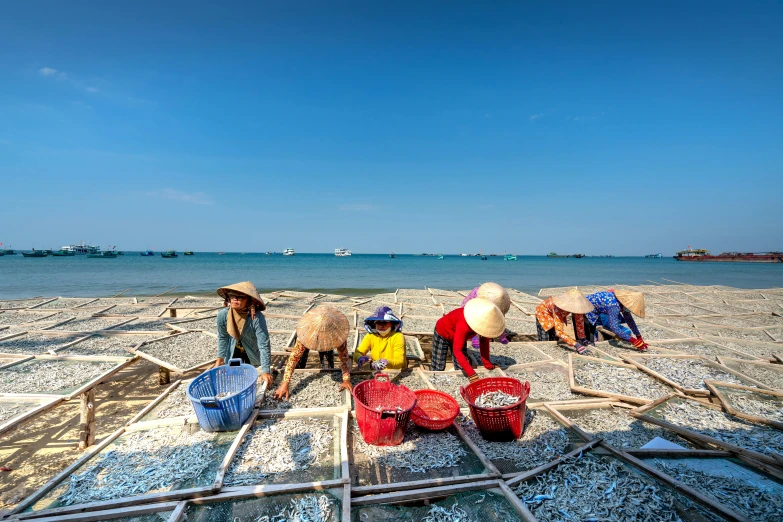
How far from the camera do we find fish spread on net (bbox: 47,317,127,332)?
7132mm

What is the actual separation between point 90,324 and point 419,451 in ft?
28.2

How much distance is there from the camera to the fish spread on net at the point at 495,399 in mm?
3582

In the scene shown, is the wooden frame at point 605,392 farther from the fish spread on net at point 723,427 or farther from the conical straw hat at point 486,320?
the conical straw hat at point 486,320

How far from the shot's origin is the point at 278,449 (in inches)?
120

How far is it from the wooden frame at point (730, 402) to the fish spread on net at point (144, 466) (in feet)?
18.2

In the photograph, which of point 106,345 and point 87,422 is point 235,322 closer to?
point 87,422

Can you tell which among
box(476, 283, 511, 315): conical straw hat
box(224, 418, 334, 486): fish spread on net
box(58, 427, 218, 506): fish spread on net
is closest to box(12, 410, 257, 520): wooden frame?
box(58, 427, 218, 506): fish spread on net

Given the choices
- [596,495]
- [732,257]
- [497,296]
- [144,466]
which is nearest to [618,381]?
[497,296]

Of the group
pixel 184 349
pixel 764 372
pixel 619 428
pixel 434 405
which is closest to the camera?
pixel 619 428

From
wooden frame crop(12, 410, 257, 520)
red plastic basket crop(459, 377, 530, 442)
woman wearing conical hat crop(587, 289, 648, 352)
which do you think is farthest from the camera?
woman wearing conical hat crop(587, 289, 648, 352)

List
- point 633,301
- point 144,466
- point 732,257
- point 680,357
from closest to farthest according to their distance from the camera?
point 144,466 → point 680,357 → point 633,301 → point 732,257

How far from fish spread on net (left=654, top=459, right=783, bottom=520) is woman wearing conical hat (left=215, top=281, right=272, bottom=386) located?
13.6ft

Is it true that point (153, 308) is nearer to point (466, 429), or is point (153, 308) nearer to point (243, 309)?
point (243, 309)

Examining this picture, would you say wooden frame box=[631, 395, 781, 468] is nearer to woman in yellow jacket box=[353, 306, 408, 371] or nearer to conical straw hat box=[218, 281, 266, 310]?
woman in yellow jacket box=[353, 306, 408, 371]
